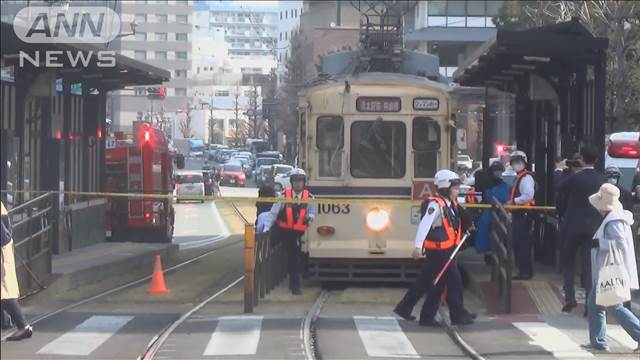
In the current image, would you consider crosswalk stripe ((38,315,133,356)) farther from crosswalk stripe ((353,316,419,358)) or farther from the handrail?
the handrail

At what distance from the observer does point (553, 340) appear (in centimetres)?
1154

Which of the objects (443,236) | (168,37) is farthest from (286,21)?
(443,236)

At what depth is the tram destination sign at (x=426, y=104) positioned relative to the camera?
16.3m

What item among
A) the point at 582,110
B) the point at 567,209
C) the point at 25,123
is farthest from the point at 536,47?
the point at 25,123

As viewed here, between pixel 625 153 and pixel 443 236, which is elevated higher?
pixel 625 153

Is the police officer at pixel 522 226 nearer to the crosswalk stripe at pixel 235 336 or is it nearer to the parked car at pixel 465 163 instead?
the crosswalk stripe at pixel 235 336

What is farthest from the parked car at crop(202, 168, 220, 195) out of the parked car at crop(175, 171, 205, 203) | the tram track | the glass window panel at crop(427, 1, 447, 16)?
the tram track

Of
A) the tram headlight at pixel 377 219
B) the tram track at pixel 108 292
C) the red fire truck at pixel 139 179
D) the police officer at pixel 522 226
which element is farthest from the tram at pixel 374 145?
the red fire truck at pixel 139 179

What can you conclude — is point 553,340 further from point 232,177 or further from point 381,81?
point 232,177

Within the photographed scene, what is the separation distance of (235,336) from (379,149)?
5261 millimetres

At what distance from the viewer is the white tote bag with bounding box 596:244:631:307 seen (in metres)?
10.4

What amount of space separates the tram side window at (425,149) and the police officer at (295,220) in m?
1.76

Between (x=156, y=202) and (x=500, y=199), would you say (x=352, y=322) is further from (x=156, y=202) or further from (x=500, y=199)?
(x=156, y=202)

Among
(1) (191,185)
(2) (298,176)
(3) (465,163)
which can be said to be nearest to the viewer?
(2) (298,176)
